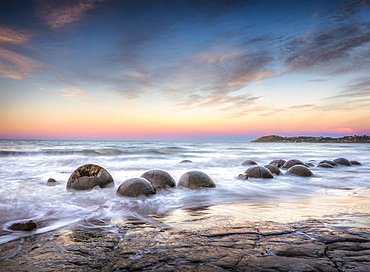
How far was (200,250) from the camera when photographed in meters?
2.36

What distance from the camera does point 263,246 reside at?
7.89 feet

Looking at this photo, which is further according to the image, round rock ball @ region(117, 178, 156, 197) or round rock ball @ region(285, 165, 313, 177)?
round rock ball @ region(285, 165, 313, 177)

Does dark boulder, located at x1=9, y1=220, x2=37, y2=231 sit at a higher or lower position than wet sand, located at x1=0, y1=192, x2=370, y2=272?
lower

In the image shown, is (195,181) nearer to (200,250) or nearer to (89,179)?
(89,179)

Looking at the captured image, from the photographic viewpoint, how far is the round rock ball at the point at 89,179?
6.38m

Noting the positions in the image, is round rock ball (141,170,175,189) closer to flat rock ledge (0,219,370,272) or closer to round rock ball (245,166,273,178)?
flat rock ledge (0,219,370,272)

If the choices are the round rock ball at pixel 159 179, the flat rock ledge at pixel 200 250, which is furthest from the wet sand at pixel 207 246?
the round rock ball at pixel 159 179

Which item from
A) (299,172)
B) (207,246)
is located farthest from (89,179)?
(299,172)

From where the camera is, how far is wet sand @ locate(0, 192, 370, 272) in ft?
6.70

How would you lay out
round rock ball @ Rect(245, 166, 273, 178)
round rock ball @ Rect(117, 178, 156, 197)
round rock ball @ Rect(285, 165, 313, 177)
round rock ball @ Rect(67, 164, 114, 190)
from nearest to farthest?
round rock ball @ Rect(117, 178, 156, 197) < round rock ball @ Rect(67, 164, 114, 190) < round rock ball @ Rect(245, 166, 273, 178) < round rock ball @ Rect(285, 165, 313, 177)

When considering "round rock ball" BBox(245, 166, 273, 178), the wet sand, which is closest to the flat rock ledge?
the wet sand

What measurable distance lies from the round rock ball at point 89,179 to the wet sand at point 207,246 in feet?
10.0

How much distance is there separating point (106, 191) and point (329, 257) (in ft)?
18.0

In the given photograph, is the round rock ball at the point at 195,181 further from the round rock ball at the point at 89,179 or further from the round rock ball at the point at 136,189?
the round rock ball at the point at 89,179
